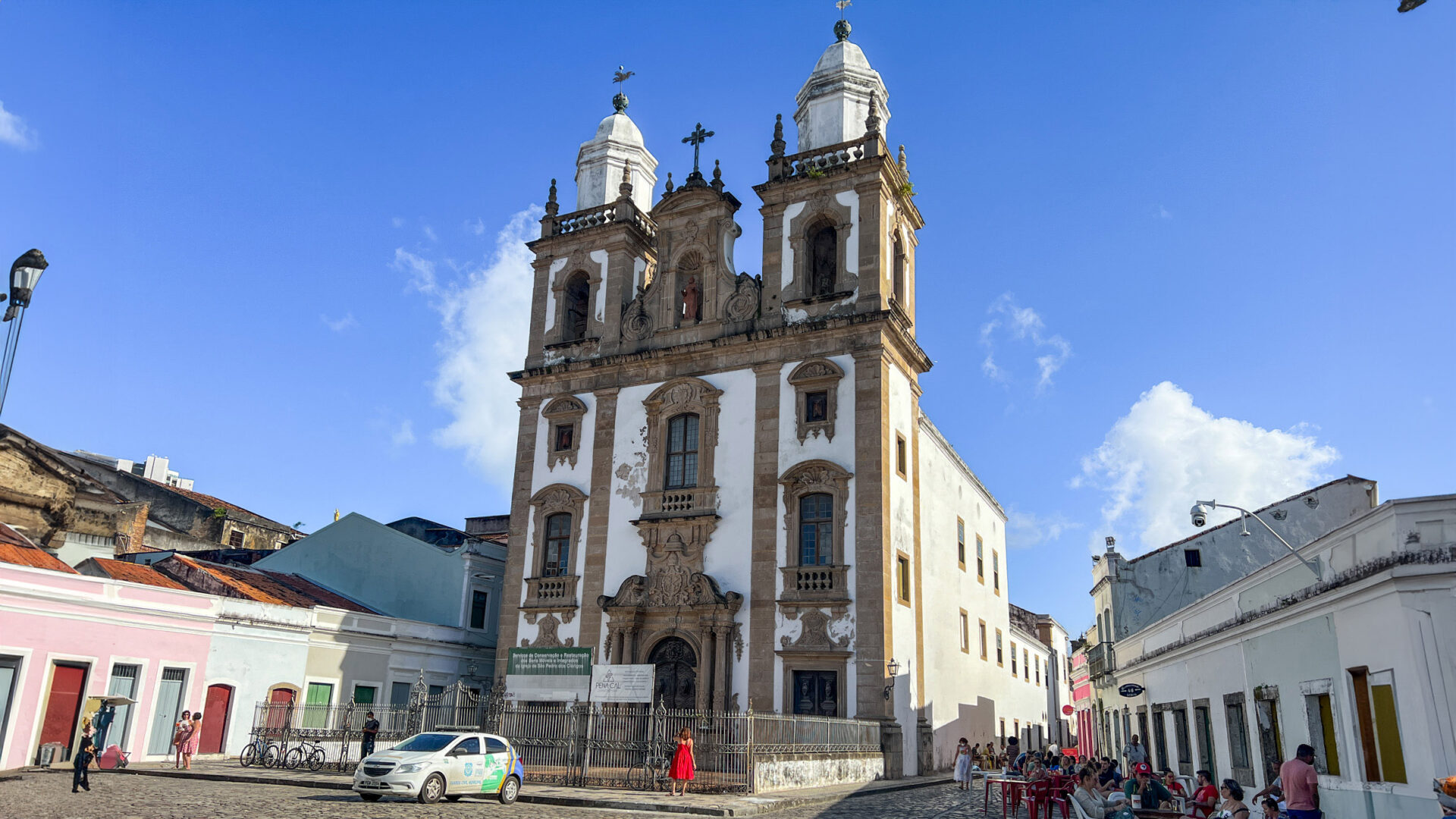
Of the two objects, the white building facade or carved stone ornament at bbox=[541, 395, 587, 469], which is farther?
carved stone ornament at bbox=[541, 395, 587, 469]

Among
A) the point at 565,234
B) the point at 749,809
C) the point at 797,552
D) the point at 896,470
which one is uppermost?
the point at 565,234

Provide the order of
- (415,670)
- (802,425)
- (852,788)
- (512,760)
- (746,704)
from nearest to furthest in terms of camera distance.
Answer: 1. (512,760)
2. (852,788)
3. (746,704)
4. (802,425)
5. (415,670)

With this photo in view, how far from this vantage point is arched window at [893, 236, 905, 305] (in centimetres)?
3148

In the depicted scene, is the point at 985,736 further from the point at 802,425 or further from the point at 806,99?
the point at 806,99

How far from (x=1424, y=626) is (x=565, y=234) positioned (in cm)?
2830

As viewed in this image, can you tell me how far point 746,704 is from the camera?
26422 mm

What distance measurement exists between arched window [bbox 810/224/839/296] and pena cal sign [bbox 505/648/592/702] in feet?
42.0

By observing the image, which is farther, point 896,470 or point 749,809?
point 896,470

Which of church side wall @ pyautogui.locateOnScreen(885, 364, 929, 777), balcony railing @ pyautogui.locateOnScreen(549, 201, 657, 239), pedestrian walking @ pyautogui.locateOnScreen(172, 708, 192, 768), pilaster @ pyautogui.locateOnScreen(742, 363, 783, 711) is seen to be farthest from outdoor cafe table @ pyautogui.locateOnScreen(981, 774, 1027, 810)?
balcony railing @ pyautogui.locateOnScreen(549, 201, 657, 239)

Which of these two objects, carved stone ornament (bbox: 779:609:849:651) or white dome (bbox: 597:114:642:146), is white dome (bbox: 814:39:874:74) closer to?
white dome (bbox: 597:114:642:146)

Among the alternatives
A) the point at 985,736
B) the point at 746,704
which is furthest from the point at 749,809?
the point at 985,736

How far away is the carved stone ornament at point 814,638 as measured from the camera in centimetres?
2606

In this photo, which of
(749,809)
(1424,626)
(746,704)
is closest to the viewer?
(1424,626)

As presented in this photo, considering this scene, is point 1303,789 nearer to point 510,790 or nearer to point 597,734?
point 510,790
